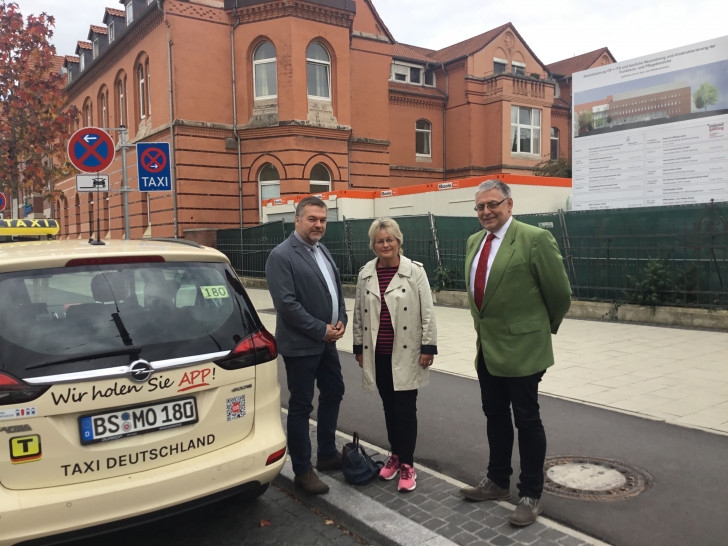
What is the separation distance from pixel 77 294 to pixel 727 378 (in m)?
6.33

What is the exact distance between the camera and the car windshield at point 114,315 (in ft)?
9.42

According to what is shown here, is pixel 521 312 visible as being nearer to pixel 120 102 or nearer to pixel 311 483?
pixel 311 483

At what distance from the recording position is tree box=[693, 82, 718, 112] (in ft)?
34.4

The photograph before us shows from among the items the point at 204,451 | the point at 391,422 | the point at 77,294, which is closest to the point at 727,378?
the point at 391,422

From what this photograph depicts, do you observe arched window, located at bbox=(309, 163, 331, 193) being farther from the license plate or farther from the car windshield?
the license plate

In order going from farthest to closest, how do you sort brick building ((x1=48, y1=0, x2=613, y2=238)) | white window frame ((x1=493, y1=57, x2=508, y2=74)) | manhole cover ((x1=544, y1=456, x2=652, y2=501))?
white window frame ((x1=493, y1=57, x2=508, y2=74)), brick building ((x1=48, y1=0, x2=613, y2=238)), manhole cover ((x1=544, y1=456, x2=652, y2=501))

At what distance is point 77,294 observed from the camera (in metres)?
3.12

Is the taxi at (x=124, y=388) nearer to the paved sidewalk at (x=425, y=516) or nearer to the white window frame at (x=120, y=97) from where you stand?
the paved sidewalk at (x=425, y=516)

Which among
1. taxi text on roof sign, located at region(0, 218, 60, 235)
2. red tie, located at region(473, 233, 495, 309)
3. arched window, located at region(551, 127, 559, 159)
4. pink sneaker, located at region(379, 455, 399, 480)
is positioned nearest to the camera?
red tie, located at region(473, 233, 495, 309)

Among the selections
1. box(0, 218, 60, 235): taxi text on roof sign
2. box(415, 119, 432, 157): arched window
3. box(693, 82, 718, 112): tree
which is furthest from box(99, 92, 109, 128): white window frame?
box(693, 82, 718, 112): tree

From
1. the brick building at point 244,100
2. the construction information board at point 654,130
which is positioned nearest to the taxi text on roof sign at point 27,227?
the construction information board at point 654,130

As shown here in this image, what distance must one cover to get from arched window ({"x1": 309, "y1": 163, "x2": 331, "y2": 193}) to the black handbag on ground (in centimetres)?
2090

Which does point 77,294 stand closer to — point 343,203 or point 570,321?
point 570,321

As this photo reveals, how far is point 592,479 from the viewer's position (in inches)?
157
